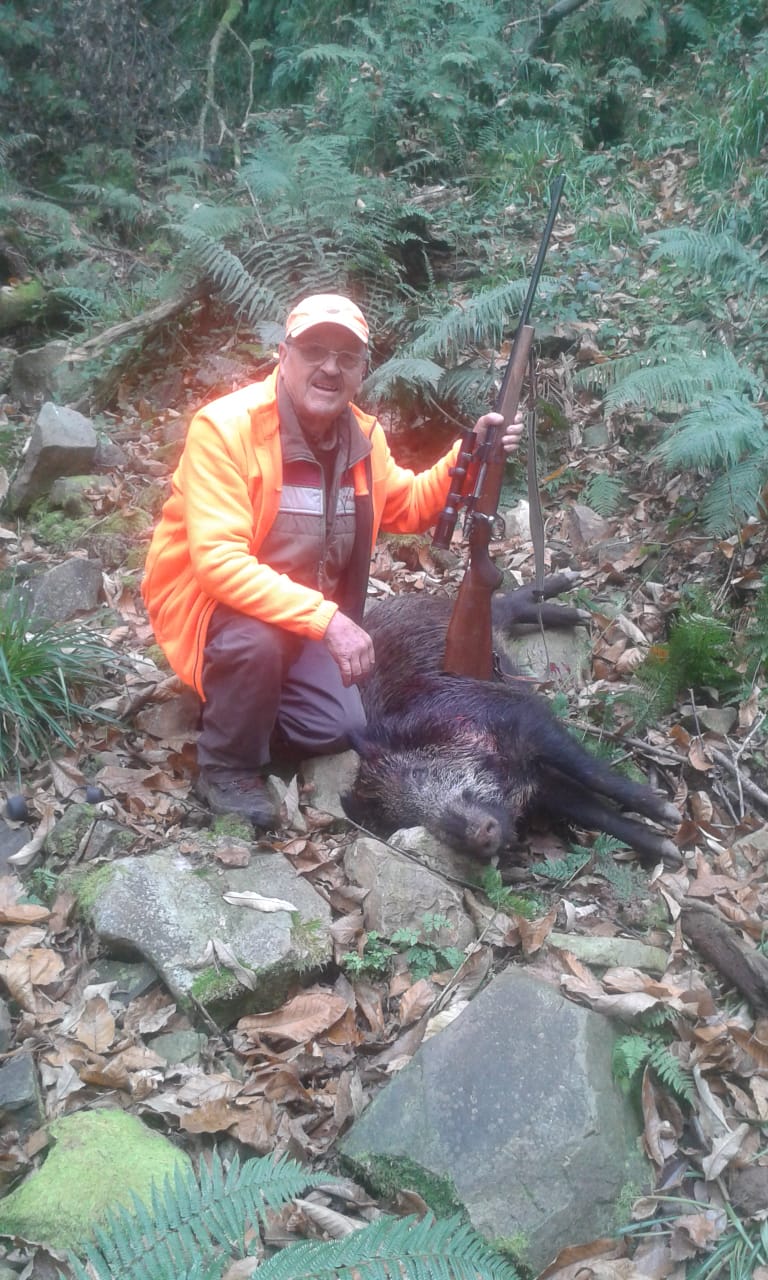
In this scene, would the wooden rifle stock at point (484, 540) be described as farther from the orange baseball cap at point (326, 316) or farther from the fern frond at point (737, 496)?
the fern frond at point (737, 496)

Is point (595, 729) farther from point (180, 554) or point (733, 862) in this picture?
point (180, 554)

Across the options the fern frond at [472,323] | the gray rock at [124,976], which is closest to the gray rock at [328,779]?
the gray rock at [124,976]

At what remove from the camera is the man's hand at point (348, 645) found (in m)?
3.89

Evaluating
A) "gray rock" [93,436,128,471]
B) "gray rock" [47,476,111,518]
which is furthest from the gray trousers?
"gray rock" [93,436,128,471]

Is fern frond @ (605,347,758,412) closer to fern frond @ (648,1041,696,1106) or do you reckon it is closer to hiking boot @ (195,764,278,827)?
hiking boot @ (195,764,278,827)

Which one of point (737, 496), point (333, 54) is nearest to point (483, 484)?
point (737, 496)

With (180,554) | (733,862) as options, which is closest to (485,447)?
(180,554)

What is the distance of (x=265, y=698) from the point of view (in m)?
4.23

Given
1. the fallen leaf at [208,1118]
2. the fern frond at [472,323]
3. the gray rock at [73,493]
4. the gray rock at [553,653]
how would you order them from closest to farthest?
the fallen leaf at [208,1118], the gray rock at [553,653], the fern frond at [472,323], the gray rock at [73,493]

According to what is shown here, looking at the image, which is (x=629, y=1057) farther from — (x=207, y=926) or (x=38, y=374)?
(x=38, y=374)

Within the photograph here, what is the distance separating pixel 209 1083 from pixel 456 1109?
799 mm

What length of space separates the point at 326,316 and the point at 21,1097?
2.90 metres

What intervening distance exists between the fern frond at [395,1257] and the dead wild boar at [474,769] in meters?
1.82

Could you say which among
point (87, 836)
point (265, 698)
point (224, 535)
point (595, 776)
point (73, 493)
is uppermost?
point (224, 535)
